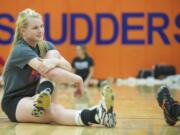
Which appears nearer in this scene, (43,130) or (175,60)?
(43,130)

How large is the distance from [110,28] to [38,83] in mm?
8156

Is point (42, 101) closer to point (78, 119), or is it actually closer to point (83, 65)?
point (78, 119)

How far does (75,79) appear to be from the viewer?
3818 mm

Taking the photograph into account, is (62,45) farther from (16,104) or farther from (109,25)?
(16,104)

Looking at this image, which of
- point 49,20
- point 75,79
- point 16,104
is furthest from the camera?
point 49,20

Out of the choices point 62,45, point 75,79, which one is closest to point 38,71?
point 75,79

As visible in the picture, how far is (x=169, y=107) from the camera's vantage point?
3971 mm

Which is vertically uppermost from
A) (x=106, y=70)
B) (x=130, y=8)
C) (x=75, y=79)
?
(x=130, y=8)

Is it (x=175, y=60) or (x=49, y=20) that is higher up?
(x=49, y=20)

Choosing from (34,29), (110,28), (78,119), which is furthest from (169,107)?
(110,28)

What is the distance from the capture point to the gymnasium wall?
12.3 metres

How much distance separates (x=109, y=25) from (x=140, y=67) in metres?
1.41

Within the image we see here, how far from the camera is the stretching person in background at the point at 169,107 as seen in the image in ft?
12.9

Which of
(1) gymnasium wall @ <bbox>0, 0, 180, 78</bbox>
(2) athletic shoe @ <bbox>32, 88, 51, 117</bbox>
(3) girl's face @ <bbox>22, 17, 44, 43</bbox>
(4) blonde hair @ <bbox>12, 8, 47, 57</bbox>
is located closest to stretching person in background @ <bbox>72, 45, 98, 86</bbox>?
(1) gymnasium wall @ <bbox>0, 0, 180, 78</bbox>
